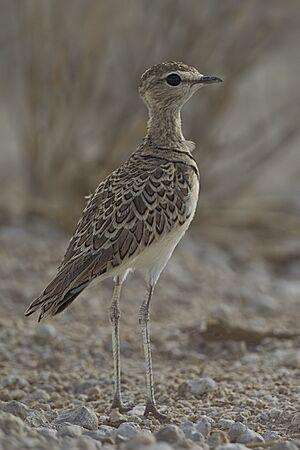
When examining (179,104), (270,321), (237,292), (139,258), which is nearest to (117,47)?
(237,292)

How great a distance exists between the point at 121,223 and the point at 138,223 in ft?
0.24

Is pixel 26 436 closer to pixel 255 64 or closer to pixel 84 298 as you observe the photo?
pixel 84 298

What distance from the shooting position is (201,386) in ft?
16.4

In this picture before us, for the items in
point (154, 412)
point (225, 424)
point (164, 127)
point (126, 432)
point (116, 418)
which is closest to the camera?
point (126, 432)

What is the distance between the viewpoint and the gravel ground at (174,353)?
405 cm

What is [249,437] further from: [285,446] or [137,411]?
[137,411]

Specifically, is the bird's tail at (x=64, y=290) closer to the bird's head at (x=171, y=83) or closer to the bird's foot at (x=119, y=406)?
the bird's foot at (x=119, y=406)

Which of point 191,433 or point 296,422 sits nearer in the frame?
point 191,433

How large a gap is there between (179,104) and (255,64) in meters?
3.93

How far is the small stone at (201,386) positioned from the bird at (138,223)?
288 mm

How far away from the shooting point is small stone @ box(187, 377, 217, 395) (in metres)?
4.97

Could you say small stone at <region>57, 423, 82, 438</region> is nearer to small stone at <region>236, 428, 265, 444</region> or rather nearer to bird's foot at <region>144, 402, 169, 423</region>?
small stone at <region>236, 428, 265, 444</region>

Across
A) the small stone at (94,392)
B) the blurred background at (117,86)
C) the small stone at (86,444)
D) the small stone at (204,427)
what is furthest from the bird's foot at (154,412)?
the blurred background at (117,86)

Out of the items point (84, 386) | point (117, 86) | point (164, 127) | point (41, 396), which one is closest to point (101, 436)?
point (41, 396)
